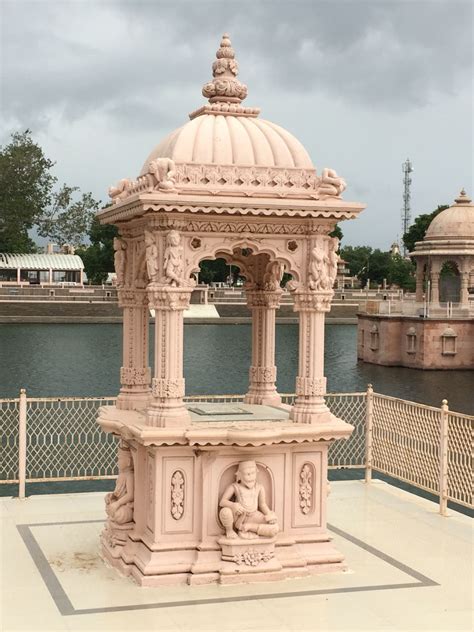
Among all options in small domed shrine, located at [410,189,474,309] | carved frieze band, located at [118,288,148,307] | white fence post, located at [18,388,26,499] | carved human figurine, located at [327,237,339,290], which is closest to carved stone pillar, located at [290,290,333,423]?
carved human figurine, located at [327,237,339,290]

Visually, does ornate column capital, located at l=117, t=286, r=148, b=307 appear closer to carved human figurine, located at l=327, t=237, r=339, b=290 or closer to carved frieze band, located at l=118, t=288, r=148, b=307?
carved frieze band, located at l=118, t=288, r=148, b=307

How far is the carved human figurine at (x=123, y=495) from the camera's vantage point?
8211 mm

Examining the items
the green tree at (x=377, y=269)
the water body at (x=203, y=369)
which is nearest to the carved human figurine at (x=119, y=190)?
the water body at (x=203, y=369)

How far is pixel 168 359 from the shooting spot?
7816mm

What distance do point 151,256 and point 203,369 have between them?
30.0 m

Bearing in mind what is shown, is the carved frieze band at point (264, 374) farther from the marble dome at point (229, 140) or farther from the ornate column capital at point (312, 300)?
the marble dome at point (229, 140)

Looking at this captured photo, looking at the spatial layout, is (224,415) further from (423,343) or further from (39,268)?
(39,268)

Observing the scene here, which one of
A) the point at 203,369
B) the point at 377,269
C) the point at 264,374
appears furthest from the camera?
the point at 377,269

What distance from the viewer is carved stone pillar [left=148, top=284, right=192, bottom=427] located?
7.79 metres

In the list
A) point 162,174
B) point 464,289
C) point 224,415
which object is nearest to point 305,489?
point 224,415

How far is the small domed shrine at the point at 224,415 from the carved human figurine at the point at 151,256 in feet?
0.04

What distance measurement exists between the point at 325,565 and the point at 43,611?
225 centimetres

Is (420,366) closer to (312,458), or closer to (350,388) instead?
(350,388)

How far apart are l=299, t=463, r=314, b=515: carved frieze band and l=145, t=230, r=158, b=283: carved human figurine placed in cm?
193
